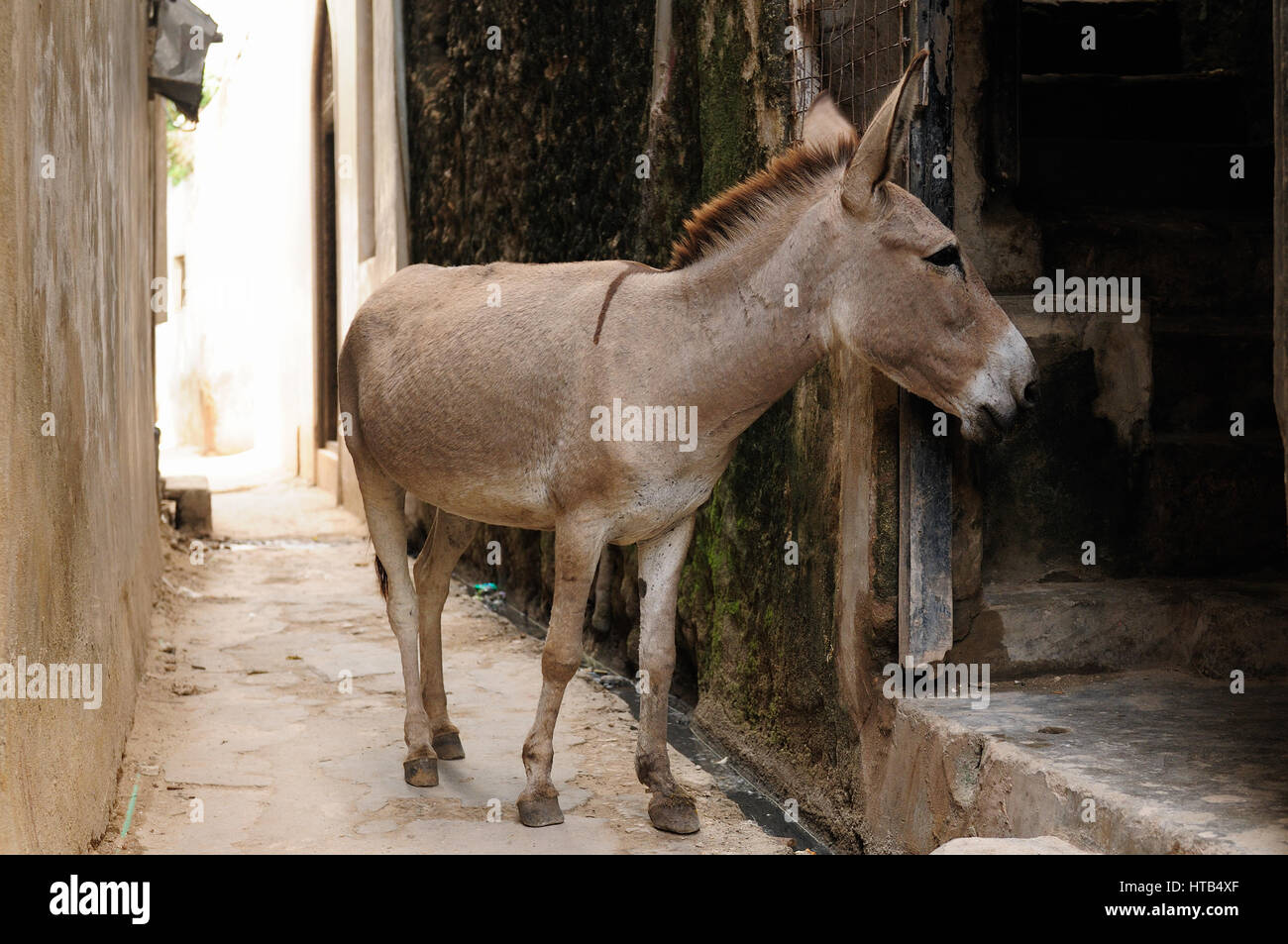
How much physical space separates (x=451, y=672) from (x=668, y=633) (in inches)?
101

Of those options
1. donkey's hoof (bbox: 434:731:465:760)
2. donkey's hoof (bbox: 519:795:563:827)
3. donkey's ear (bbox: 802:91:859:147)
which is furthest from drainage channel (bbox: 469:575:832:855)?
donkey's ear (bbox: 802:91:859:147)

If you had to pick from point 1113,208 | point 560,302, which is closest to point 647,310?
point 560,302

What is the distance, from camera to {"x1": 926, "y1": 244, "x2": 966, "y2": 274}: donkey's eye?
3.50m

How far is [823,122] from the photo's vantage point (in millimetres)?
4062

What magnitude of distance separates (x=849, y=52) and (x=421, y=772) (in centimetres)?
291

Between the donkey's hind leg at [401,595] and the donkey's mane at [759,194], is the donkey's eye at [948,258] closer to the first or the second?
the donkey's mane at [759,194]

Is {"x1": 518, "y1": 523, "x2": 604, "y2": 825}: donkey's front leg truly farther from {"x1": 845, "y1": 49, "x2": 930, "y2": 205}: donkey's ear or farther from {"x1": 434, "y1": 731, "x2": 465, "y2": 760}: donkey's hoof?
{"x1": 845, "y1": 49, "x2": 930, "y2": 205}: donkey's ear

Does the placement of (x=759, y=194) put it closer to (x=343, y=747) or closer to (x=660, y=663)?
(x=660, y=663)

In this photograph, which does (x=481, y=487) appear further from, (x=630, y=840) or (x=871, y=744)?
(x=871, y=744)

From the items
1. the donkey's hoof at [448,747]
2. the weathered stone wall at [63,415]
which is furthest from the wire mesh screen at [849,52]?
the donkey's hoof at [448,747]

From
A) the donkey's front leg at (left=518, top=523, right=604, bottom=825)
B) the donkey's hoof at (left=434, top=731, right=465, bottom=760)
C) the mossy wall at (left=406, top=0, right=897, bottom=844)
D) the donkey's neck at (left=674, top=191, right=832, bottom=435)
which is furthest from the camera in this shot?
the donkey's hoof at (left=434, top=731, right=465, bottom=760)

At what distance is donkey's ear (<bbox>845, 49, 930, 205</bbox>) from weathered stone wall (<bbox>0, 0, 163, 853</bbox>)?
6.85 ft

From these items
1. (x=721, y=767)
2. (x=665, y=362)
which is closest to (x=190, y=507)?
(x=721, y=767)

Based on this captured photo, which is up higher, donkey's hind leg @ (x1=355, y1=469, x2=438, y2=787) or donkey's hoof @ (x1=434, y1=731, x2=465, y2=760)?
donkey's hind leg @ (x1=355, y1=469, x2=438, y2=787)
